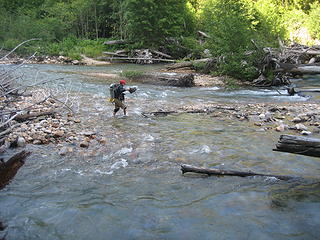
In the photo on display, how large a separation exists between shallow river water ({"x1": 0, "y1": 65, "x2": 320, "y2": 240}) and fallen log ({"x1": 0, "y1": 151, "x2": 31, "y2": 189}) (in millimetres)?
114

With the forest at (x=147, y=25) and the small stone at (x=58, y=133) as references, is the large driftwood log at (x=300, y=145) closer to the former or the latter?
the small stone at (x=58, y=133)

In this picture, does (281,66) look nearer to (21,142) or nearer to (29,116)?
(29,116)

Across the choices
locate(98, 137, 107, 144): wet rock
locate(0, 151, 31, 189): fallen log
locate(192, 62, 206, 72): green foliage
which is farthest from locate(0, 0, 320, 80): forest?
locate(0, 151, 31, 189): fallen log

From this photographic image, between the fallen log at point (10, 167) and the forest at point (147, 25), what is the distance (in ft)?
45.5

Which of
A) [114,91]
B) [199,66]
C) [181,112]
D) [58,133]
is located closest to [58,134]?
→ [58,133]

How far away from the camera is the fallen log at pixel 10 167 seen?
5.58 m

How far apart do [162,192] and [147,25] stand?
28010 mm

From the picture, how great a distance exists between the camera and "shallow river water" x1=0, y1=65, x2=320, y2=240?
4.37 metres

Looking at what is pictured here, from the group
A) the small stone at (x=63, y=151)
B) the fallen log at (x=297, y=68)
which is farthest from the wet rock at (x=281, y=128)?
the fallen log at (x=297, y=68)

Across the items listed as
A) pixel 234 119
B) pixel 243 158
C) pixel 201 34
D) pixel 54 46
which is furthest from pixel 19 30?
pixel 243 158

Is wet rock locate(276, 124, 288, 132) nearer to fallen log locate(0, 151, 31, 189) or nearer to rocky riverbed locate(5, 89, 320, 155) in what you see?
rocky riverbed locate(5, 89, 320, 155)

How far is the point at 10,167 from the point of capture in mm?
5910

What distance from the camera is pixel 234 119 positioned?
10.1 metres

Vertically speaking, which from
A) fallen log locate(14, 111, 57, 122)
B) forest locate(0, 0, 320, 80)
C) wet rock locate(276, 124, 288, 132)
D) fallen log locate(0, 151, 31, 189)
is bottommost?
wet rock locate(276, 124, 288, 132)
